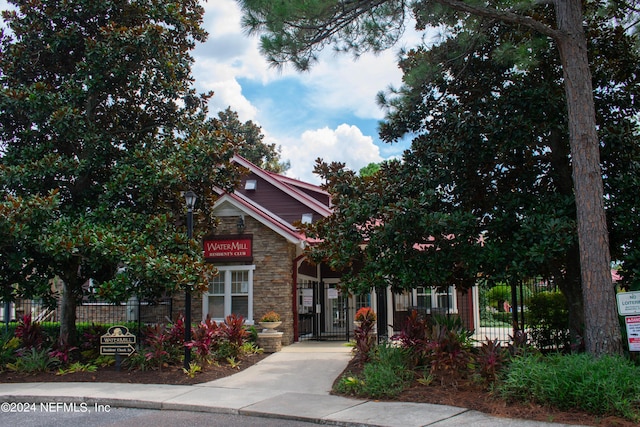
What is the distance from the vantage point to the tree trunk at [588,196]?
28.0ft

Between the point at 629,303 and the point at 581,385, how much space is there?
164 cm

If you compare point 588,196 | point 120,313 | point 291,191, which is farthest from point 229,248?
point 588,196

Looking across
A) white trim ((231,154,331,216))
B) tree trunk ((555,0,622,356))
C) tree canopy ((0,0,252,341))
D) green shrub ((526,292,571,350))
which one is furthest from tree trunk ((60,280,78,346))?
tree trunk ((555,0,622,356))

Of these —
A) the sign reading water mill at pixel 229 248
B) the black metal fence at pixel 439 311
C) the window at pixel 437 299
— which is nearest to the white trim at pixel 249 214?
the sign reading water mill at pixel 229 248

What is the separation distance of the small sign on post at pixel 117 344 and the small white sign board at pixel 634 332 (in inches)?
372

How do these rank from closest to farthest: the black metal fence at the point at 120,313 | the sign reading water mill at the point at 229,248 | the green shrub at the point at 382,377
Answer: the green shrub at the point at 382,377, the black metal fence at the point at 120,313, the sign reading water mill at the point at 229,248

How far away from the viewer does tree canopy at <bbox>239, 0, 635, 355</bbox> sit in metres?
8.65

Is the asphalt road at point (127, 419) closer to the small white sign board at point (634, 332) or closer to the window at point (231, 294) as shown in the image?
the small white sign board at point (634, 332)

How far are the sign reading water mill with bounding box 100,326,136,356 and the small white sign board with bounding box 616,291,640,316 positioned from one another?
941cm

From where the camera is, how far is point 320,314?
64.0 ft

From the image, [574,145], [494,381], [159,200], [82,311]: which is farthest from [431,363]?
[82,311]

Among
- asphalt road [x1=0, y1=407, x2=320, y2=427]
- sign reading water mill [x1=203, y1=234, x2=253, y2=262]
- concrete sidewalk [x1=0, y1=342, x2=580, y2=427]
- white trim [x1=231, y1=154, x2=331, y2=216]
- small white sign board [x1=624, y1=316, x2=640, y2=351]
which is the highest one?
white trim [x1=231, y1=154, x2=331, y2=216]

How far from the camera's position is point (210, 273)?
12547 mm

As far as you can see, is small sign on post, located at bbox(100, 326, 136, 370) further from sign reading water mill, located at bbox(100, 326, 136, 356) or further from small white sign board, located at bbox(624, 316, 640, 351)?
small white sign board, located at bbox(624, 316, 640, 351)
